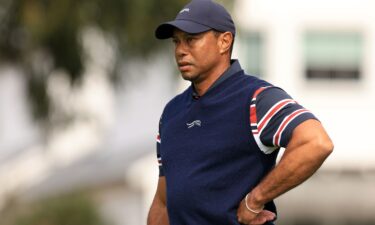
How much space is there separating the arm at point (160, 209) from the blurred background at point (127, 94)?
952 cm

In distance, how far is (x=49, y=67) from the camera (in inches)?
688

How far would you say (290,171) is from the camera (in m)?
4.70

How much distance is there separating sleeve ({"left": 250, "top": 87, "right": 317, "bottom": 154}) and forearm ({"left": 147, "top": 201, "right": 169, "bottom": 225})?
79 cm

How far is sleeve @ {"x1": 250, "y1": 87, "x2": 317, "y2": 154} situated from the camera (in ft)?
15.4

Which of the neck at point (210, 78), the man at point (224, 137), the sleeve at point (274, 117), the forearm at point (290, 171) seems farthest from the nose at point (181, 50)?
the forearm at point (290, 171)

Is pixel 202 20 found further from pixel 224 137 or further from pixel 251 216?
pixel 251 216

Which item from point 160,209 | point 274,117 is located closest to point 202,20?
point 274,117

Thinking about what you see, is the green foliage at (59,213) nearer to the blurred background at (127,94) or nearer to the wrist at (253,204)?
the blurred background at (127,94)

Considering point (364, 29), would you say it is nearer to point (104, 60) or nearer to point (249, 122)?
point (104, 60)

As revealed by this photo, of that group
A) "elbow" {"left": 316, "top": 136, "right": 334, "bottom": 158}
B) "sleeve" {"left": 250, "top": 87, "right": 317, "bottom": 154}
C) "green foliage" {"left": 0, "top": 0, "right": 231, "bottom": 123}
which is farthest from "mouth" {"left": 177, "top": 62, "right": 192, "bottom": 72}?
"green foliage" {"left": 0, "top": 0, "right": 231, "bottom": 123}

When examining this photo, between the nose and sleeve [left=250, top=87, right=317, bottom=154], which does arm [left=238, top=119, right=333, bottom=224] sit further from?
the nose

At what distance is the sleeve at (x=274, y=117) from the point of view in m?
4.69

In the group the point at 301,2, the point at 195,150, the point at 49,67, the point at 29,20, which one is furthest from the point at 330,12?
the point at 195,150

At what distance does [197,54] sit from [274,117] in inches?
18.6
